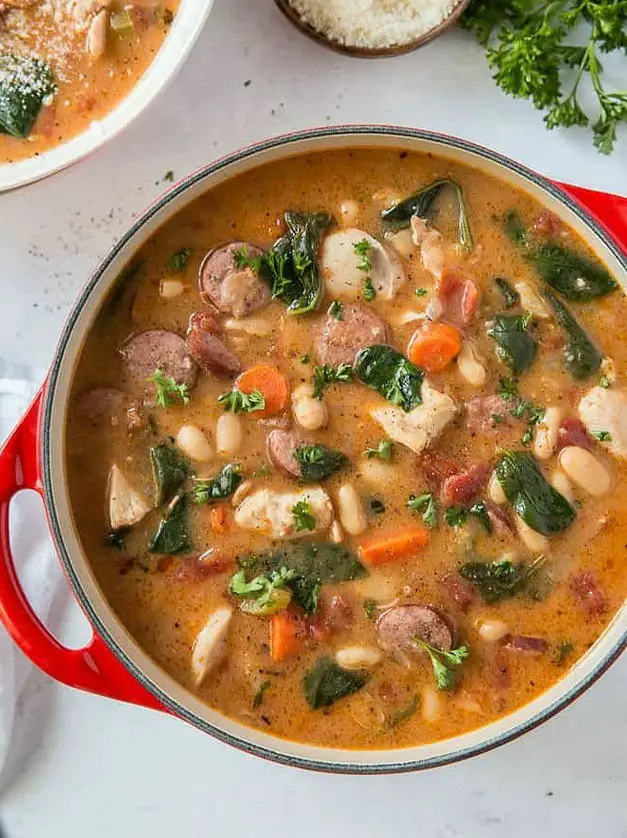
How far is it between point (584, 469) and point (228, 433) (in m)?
0.96

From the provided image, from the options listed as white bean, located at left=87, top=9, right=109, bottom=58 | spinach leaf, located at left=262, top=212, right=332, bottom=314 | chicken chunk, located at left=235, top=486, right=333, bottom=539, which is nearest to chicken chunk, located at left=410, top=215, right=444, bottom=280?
spinach leaf, located at left=262, top=212, right=332, bottom=314

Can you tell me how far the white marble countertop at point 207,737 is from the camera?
309cm

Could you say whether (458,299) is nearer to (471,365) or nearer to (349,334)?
(471,365)

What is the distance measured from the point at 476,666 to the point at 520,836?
0.74 metres

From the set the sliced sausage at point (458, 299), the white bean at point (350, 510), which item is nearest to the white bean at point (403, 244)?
the sliced sausage at point (458, 299)

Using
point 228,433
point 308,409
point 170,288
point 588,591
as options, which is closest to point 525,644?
point 588,591

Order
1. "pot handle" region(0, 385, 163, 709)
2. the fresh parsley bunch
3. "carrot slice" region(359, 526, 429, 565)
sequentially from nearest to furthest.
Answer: "pot handle" region(0, 385, 163, 709)
"carrot slice" region(359, 526, 429, 565)
the fresh parsley bunch

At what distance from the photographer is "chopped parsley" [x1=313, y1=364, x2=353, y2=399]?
2.74 meters

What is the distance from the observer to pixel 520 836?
3160mm

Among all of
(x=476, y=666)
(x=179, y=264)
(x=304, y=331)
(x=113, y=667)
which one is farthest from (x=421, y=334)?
(x=113, y=667)

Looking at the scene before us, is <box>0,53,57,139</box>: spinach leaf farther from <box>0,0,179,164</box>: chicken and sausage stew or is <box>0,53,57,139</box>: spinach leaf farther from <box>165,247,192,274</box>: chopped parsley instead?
<box>165,247,192,274</box>: chopped parsley

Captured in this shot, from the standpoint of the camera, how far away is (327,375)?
108 inches

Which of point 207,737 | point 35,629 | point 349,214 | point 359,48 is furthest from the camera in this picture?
point 207,737

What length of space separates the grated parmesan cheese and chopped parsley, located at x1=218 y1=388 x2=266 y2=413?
3.62ft
